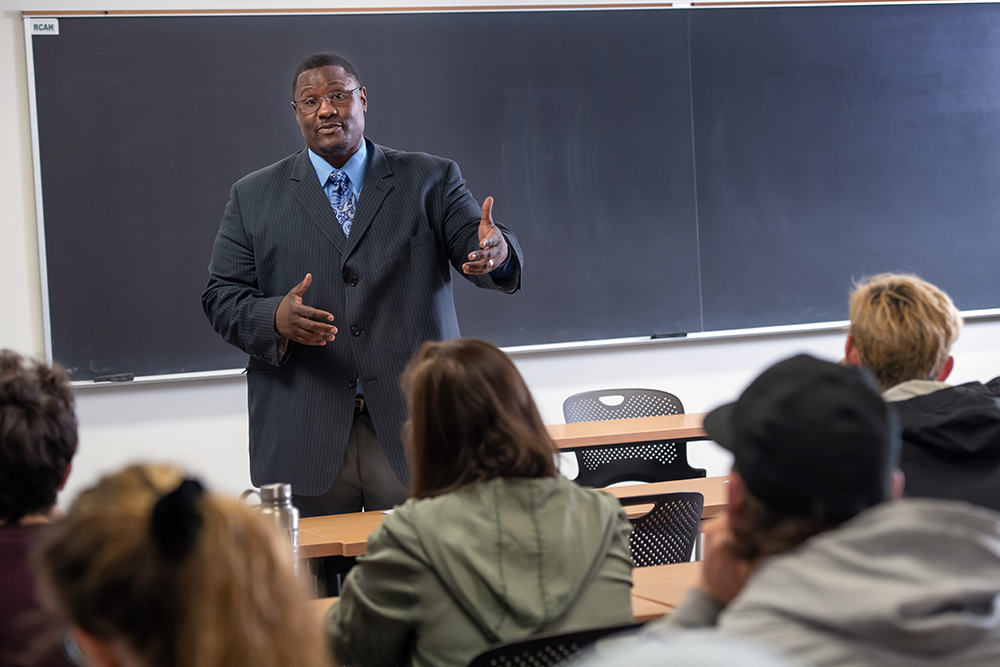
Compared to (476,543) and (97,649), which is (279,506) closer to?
(476,543)

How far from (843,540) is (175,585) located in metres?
0.64

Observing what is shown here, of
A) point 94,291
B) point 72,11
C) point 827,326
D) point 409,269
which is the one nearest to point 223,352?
point 94,291

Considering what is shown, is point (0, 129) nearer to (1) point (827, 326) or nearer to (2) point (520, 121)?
(2) point (520, 121)

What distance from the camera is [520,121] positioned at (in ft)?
15.8

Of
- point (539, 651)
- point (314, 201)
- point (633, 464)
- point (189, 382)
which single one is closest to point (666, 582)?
point (539, 651)

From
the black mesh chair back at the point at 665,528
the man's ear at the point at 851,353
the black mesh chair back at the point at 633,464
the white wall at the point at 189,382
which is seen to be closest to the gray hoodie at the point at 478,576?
the black mesh chair back at the point at 665,528

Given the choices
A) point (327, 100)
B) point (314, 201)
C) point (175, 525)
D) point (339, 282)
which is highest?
point (327, 100)

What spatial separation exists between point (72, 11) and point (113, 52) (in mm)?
236

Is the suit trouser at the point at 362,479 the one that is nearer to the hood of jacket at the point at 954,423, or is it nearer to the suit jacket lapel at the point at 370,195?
the suit jacket lapel at the point at 370,195

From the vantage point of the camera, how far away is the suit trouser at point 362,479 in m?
2.78

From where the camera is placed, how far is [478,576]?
1594 mm

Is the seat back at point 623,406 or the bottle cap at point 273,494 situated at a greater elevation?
the bottle cap at point 273,494

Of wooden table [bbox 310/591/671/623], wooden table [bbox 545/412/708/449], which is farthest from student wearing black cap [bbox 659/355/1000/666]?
wooden table [bbox 545/412/708/449]

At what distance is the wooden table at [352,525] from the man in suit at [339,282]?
0.44ft
